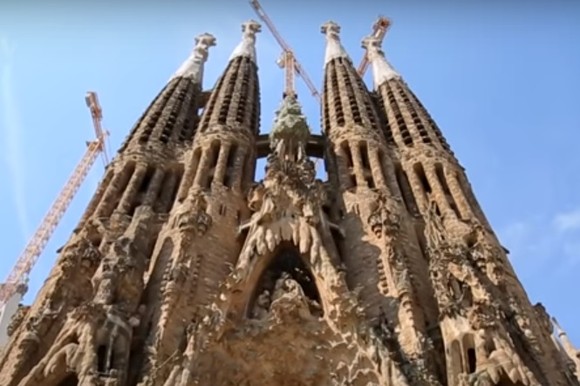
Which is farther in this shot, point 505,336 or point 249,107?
point 249,107

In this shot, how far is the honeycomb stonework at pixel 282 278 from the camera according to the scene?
13.5 meters

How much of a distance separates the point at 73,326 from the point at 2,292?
27253 millimetres

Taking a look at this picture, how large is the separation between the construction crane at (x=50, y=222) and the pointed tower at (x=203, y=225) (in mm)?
14953

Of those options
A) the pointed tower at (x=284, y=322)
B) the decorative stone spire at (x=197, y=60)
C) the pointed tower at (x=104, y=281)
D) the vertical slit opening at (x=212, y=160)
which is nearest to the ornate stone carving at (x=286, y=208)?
the pointed tower at (x=284, y=322)

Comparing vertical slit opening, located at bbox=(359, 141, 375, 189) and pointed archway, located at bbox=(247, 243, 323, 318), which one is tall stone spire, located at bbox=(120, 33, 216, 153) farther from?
pointed archway, located at bbox=(247, 243, 323, 318)

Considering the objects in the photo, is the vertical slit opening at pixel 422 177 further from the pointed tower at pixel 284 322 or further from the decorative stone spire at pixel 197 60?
the decorative stone spire at pixel 197 60

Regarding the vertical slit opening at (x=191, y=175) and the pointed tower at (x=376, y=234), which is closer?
the pointed tower at (x=376, y=234)

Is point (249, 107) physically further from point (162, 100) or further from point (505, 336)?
point (505, 336)

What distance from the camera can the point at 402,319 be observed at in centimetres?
1539

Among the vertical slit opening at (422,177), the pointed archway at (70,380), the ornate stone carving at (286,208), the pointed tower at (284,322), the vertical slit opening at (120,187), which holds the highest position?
the vertical slit opening at (422,177)

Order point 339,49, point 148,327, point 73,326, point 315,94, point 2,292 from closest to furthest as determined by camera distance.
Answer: point 73,326, point 148,327, point 339,49, point 2,292, point 315,94

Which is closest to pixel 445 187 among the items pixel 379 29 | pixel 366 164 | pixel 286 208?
pixel 366 164

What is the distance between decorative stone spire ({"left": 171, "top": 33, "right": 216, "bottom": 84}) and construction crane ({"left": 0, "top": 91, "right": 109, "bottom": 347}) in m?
13.5

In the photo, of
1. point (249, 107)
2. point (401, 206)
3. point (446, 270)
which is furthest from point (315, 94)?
Result: point (446, 270)
